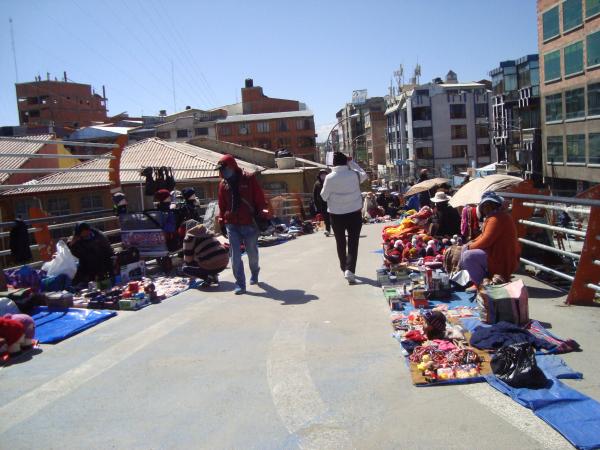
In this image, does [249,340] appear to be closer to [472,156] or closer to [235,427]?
[235,427]

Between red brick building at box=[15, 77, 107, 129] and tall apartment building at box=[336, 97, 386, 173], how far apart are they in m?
46.7

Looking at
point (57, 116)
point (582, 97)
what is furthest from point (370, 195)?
point (57, 116)

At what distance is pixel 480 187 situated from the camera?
945 cm

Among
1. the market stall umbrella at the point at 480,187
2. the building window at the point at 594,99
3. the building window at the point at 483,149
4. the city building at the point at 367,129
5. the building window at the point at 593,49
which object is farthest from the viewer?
the city building at the point at 367,129

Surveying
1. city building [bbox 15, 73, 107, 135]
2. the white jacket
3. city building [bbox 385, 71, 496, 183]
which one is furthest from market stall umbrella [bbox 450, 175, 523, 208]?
city building [bbox 385, 71, 496, 183]

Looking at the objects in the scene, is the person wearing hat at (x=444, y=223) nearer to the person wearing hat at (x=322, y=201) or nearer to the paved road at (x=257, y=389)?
the paved road at (x=257, y=389)

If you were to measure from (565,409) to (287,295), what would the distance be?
423 cm

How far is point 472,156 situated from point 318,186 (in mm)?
78666

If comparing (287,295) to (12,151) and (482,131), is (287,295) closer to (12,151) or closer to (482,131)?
(12,151)

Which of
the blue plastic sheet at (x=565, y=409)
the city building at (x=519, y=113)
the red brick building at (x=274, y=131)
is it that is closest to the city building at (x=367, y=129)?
the red brick building at (x=274, y=131)

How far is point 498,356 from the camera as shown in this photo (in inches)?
159

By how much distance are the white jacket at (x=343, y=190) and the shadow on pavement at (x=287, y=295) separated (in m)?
1.38

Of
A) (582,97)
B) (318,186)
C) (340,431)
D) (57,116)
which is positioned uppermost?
(57,116)

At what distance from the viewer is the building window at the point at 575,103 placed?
152 feet
